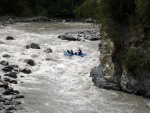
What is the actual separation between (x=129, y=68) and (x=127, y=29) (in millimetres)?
2609

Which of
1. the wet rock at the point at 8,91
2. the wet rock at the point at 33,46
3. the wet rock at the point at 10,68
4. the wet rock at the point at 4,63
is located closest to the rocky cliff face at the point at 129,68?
the wet rock at the point at 8,91

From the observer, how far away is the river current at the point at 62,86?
15.8m

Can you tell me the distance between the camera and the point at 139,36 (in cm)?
1798

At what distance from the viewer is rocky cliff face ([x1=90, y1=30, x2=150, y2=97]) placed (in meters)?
17.0

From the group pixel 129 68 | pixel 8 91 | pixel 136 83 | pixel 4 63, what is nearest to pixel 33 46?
pixel 4 63

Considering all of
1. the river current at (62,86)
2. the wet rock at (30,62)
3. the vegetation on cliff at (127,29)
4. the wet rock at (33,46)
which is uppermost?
the vegetation on cliff at (127,29)

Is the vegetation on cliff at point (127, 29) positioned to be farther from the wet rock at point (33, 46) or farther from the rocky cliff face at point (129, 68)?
the wet rock at point (33, 46)

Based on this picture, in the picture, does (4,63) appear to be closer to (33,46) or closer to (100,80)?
(33,46)

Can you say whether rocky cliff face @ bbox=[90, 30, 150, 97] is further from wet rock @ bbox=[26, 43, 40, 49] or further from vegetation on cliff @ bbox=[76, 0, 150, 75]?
wet rock @ bbox=[26, 43, 40, 49]

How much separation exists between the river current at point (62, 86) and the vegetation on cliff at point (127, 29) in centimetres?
189

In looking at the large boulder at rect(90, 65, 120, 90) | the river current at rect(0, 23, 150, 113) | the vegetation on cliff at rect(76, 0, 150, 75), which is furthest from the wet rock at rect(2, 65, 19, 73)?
the vegetation on cliff at rect(76, 0, 150, 75)

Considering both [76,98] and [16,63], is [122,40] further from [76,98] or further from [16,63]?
[16,63]

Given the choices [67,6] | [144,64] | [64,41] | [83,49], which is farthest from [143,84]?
[67,6]

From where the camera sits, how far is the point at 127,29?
1884 cm
